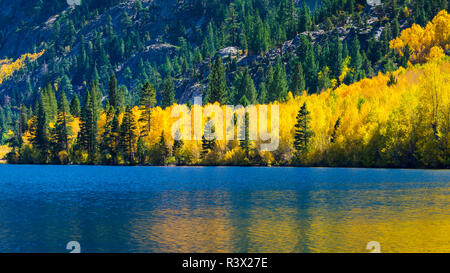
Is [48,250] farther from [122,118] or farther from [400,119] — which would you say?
[122,118]

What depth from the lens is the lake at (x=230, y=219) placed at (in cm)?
3105

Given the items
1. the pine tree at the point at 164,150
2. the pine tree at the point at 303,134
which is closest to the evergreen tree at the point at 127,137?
the pine tree at the point at 164,150

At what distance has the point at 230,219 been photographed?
40.7 m

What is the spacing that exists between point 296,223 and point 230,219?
5731mm

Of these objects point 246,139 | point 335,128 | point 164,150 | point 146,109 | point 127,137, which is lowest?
point 164,150

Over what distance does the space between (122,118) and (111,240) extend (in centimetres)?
13415

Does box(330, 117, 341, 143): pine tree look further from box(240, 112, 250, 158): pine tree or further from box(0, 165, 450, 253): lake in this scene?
box(0, 165, 450, 253): lake

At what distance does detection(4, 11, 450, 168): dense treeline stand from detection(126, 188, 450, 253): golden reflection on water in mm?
56188

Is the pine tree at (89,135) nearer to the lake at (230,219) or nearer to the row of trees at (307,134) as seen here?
the row of trees at (307,134)

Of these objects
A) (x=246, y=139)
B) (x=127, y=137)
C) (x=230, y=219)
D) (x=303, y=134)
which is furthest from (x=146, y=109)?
(x=230, y=219)

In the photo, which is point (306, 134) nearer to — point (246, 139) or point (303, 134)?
point (303, 134)

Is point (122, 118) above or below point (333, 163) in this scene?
above

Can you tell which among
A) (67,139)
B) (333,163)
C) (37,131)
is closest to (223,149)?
(333,163)
